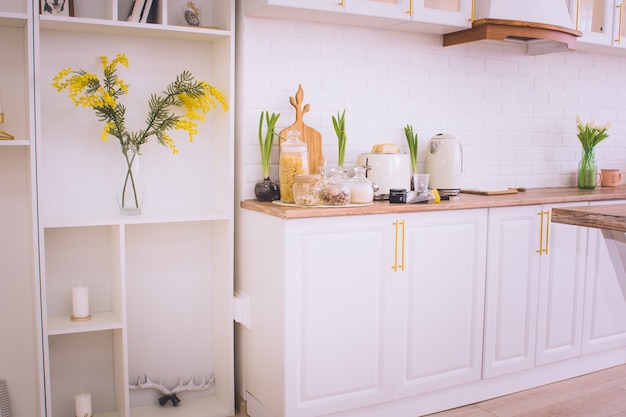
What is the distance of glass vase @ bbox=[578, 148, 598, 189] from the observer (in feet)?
12.7

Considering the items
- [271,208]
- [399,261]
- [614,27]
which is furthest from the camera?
[614,27]

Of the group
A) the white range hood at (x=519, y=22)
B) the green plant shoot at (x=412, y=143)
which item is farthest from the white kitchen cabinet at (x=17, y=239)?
the white range hood at (x=519, y=22)

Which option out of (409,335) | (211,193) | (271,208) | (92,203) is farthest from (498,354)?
(92,203)

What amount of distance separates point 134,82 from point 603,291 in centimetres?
260

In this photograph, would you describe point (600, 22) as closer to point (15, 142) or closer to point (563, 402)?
point (563, 402)

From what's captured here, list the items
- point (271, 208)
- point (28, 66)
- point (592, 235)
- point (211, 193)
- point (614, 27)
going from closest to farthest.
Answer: point (28, 66) < point (271, 208) < point (211, 193) < point (592, 235) < point (614, 27)

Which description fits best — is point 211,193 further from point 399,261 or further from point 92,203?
point 399,261

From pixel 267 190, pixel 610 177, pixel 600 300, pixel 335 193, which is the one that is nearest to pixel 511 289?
pixel 600 300

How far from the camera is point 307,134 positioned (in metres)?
2.97

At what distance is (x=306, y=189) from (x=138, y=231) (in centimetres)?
84

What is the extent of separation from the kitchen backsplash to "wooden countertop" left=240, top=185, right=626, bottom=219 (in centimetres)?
32

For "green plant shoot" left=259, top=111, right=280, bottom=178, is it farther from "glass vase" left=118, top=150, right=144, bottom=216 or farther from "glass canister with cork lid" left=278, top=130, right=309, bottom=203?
"glass vase" left=118, top=150, right=144, bottom=216

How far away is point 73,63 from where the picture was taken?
2697mm

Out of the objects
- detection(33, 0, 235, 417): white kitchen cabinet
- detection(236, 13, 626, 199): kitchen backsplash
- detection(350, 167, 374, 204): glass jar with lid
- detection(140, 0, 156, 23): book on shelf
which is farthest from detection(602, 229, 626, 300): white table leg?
detection(140, 0, 156, 23): book on shelf
